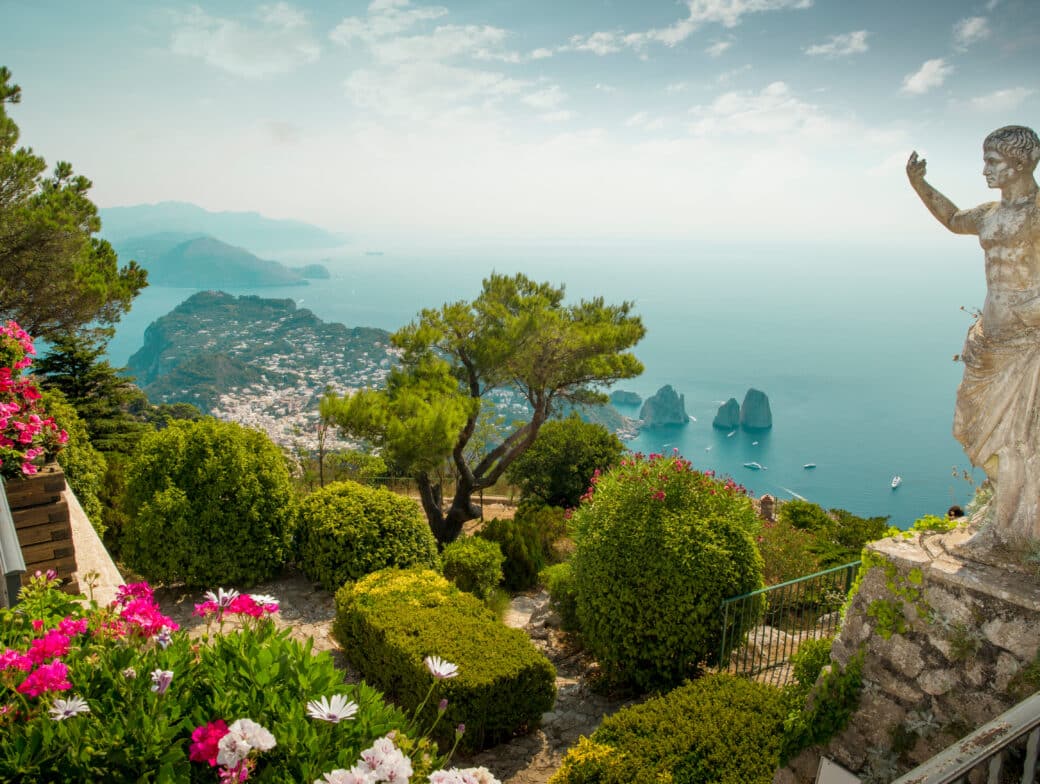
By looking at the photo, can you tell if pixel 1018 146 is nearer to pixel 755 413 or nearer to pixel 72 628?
pixel 72 628

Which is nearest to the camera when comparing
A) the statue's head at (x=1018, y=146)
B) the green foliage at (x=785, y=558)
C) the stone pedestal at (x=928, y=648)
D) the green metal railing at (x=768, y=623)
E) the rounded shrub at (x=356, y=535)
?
the statue's head at (x=1018, y=146)

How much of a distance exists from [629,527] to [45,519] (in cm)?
487

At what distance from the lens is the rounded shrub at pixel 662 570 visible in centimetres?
608

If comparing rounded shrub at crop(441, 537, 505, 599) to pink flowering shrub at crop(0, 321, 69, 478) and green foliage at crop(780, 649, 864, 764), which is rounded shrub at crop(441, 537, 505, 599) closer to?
pink flowering shrub at crop(0, 321, 69, 478)

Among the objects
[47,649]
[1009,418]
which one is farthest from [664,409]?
[47,649]

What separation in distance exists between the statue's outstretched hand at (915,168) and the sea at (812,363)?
724mm

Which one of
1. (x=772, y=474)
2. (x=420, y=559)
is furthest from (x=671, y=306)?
(x=420, y=559)

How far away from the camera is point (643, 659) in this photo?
6.31 metres

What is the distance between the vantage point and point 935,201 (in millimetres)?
3998

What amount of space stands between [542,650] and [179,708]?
605cm

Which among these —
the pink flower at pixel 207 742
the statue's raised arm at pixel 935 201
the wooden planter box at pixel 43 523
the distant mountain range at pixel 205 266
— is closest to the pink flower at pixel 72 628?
the pink flower at pixel 207 742

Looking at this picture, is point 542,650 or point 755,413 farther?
point 755,413

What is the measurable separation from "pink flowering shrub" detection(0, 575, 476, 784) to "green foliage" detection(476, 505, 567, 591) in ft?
24.1

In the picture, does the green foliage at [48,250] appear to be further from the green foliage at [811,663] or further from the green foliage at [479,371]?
the green foliage at [811,663]
